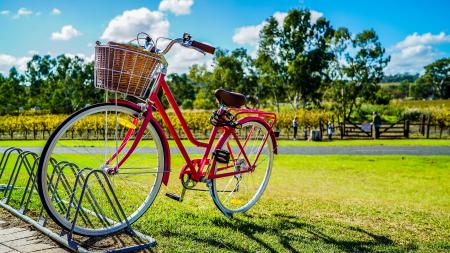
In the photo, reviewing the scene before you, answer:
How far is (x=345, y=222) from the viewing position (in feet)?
15.4

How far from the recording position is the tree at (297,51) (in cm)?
3978

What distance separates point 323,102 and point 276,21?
12.7 m

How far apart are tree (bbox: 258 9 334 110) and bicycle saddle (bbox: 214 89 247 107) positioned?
35496 millimetres

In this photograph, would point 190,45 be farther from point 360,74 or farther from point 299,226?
point 360,74

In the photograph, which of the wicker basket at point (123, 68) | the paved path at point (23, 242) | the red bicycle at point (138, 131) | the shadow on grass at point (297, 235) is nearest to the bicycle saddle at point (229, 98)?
the red bicycle at point (138, 131)

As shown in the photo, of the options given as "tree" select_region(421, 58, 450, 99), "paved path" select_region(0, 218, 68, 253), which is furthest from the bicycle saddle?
"tree" select_region(421, 58, 450, 99)

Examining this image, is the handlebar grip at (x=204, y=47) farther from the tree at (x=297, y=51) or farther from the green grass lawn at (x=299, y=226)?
the tree at (x=297, y=51)

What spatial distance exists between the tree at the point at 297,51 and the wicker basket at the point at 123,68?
120 ft

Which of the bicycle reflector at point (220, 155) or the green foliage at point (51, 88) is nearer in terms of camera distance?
the bicycle reflector at point (220, 155)

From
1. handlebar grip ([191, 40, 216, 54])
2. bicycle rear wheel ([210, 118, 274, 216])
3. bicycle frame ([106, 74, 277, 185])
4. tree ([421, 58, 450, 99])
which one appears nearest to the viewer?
bicycle frame ([106, 74, 277, 185])

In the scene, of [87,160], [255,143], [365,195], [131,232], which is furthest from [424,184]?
[87,160]

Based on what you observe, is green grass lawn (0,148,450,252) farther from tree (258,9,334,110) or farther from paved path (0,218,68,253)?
tree (258,9,334,110)

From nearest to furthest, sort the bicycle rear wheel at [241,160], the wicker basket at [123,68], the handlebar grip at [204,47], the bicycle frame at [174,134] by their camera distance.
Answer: the wicker basket at [123,68] < the bicycle frame at [174,134] < the handlebar grip at [204,47] < the bicycle rear wheel at [241,160]

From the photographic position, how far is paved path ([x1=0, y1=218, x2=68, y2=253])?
11.0ft
